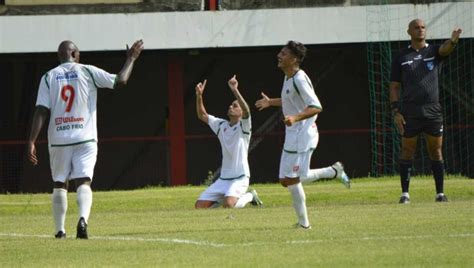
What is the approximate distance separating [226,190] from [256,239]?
A: 7.97 meters

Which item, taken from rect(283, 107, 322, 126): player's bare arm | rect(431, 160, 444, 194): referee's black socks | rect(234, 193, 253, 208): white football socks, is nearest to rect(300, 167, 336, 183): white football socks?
rect(431, 160, 444, 194): referee's black socks

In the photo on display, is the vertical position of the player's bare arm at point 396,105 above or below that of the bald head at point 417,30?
below

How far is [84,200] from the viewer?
45.4 ft

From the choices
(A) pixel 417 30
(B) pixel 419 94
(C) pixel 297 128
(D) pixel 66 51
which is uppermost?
(A) pixel 417 30

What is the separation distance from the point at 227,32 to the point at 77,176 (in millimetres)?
14571

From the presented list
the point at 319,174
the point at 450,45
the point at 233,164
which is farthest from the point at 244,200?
the point at 450,45

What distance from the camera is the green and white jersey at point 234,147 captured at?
20.9 m

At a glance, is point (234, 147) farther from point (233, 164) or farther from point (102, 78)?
point (102, 78)

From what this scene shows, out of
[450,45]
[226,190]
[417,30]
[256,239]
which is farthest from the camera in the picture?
[226,190]

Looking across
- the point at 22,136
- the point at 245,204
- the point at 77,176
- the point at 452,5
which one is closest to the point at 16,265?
the point at 77,176

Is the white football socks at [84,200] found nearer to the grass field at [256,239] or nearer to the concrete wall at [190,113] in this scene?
the grass field at [256,239]

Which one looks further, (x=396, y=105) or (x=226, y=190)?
(x=226, y=190)

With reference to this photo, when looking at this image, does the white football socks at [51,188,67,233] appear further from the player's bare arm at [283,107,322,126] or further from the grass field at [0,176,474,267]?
the player's bare arm at [283,107,322,126]

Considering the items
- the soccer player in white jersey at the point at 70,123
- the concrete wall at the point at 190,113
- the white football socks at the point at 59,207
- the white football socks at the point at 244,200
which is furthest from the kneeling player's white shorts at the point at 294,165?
the concrete wall at the point at 190,113
